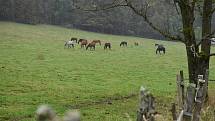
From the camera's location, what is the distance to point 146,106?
5484mm

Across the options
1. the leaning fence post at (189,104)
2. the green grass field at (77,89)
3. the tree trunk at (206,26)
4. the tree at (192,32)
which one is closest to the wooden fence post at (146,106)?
the leaning fence post at (189,104)

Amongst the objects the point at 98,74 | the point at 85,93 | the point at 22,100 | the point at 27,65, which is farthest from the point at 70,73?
the point at 22,100

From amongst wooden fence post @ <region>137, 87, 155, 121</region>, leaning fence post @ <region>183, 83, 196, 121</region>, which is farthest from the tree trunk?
wooden fence post @ <region>137, 87, 155, 121</region>

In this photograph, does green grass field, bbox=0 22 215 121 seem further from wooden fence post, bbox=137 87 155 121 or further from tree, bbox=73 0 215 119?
wooden fence post, bbox=137 87 155 121

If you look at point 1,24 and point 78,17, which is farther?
point 78,17

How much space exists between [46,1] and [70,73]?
3106 inches

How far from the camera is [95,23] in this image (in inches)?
4198

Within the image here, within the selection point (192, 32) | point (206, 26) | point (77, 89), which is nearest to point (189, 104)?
point (192, 32)

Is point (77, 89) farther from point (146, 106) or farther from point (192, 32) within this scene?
point (146, 106)

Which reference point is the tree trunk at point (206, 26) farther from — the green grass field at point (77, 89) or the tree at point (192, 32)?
the green grass field at point (77, 89)

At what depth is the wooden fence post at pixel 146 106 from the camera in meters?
5.39

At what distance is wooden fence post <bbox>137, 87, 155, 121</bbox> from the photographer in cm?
539

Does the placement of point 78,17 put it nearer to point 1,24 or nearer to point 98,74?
point 1,24

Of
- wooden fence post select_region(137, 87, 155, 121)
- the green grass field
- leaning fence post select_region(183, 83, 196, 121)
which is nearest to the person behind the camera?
wooden fence post select_region(137, 87, 155, 121)
